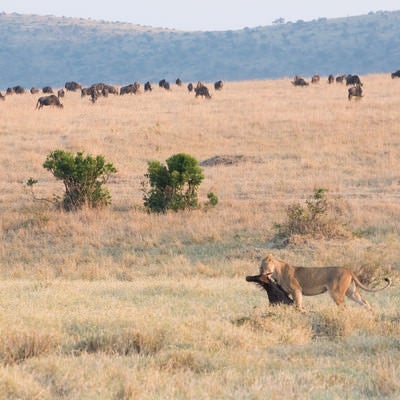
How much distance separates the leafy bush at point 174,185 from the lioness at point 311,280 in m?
7.90

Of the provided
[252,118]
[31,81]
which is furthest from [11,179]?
[31,81]

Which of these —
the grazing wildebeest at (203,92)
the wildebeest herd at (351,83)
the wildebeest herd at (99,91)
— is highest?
the wildebeest herd at (351,83)

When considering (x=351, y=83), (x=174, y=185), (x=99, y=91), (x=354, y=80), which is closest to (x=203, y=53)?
(x=99, y=91)

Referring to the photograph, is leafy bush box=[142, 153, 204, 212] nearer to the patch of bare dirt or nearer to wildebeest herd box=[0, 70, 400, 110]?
the patch of bare dirt

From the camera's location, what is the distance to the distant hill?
104m

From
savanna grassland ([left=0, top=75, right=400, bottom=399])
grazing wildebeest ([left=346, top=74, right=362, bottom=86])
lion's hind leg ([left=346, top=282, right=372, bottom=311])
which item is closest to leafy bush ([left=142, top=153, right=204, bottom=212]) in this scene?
savanna grassland ([left=0, top=75, right=400, bottom=399])

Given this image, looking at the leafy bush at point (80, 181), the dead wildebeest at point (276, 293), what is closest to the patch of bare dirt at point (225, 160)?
the leafy bush at point (80, 181)

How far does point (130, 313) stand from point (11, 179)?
548 inches

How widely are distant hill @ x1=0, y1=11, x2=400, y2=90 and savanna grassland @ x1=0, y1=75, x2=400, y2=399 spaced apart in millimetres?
72287

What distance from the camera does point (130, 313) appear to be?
8.83 metres

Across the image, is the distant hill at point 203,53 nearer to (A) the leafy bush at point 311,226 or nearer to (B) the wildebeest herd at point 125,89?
(B) the wildebeest herd at point 125,89

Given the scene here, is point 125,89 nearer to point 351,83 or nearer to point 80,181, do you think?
point 351,83

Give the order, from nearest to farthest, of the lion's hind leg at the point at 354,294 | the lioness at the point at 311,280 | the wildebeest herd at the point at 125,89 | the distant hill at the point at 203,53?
the lioness at the point at 311,280 < the lion's hind leg at the point at 354,294 < the wildebeest herd at the point at 125,89 < the distant hill at the point at 203,53

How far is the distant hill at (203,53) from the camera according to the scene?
341 feet
